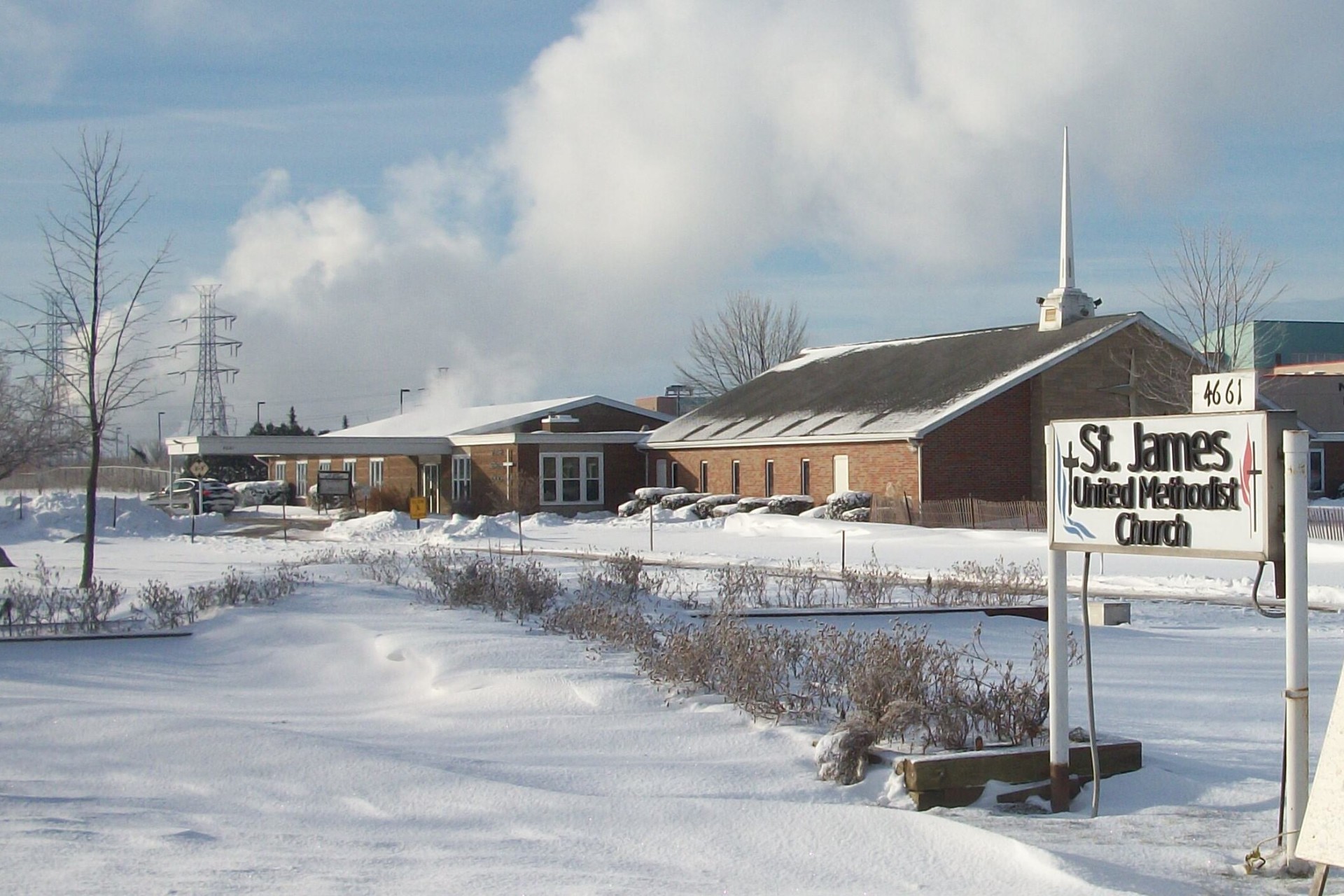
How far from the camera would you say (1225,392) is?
6137 mm

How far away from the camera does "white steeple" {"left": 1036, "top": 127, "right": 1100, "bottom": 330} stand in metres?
41.5

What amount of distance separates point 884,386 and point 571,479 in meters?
12.7

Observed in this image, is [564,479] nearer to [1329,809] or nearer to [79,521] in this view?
[79,521]

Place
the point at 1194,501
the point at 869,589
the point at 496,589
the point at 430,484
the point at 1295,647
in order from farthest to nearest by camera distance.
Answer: the point at 430,484 < the point at 869,589 < the point at 496,589 < the point at 1194,501 < the point at 1295,647

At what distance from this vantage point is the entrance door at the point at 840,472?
3988cm

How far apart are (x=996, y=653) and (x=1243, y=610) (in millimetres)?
7675

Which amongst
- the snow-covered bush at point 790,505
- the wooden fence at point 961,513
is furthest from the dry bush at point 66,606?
the snow-covered bush at point 790,505

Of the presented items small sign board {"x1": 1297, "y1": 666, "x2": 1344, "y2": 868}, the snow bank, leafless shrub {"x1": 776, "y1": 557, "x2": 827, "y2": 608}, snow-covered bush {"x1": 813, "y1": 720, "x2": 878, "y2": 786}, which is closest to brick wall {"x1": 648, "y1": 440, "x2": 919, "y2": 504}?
leafless shrub {"x1": 776, "y1": 557, "x2": 827, "y2": 608}

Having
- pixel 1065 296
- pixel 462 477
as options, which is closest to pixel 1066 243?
pixel 1065 296

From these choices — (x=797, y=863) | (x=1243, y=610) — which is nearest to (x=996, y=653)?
(x=797, y=863)

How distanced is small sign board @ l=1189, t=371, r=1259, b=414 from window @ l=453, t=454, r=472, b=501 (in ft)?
151

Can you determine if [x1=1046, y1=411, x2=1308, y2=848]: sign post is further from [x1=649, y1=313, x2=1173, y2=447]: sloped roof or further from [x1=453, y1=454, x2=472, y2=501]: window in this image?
[x1=453, y1=454, x2=472, y2=501]: window

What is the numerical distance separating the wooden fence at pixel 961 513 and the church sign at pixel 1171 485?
26.6 m

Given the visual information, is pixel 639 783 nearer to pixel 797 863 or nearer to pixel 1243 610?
pixel 797 863
